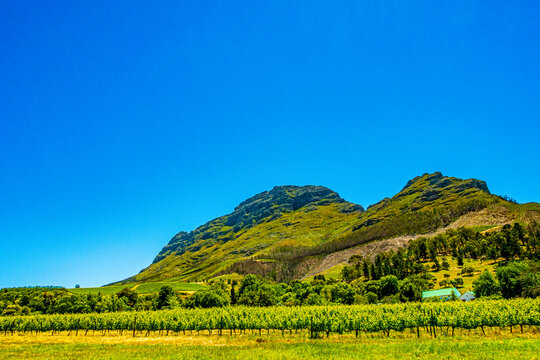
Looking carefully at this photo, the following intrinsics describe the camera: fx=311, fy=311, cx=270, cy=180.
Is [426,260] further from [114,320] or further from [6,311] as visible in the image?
[6,311]

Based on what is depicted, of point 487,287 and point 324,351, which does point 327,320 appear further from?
point 487,287

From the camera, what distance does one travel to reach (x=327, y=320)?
5900cm

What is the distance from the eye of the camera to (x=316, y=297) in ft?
372

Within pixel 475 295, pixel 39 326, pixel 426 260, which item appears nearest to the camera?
pixel 39 326

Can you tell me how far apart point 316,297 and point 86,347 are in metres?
79.0

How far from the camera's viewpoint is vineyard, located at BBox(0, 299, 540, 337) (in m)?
55.6

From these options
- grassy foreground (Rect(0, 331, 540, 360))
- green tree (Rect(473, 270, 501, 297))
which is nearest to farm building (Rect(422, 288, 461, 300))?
green tree (Rect(473, 270, 501, 297))

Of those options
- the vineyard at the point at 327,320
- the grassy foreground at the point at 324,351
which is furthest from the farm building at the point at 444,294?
the grassy foreground at the point at 324,351

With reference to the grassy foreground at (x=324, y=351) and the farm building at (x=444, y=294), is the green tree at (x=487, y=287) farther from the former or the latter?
the grassy foreground at (x=324, y=351)

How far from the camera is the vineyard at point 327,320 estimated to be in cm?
5562

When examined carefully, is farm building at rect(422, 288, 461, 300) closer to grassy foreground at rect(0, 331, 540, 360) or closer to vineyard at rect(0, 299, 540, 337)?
vineyard at rect(0, 299, 540, 337)

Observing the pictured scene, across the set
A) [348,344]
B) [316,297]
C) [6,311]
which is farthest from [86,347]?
[6,311]

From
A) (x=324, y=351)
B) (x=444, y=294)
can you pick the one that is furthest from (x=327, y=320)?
(x=444, y=294)

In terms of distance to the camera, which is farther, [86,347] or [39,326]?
[39,326]
